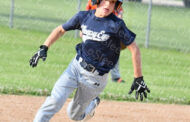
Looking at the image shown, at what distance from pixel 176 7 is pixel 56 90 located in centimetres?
3176

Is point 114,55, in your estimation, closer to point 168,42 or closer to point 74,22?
point 74,22

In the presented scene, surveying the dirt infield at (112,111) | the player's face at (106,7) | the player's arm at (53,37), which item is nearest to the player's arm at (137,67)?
the player's face at (106,7)

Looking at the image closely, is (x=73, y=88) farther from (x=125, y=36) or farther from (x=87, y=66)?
(x=125, y=36)

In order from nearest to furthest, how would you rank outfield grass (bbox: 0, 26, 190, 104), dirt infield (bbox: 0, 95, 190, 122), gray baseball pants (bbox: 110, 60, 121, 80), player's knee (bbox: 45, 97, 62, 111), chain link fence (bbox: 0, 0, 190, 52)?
player's knee (bbox: 45, 97, 62, 111) → dirt infield (bbox: 0, 95, 190, 122) → outfield grass (bbox: 0, 26, 190, 104) → gray baseball pants (bbox: 110, 60, 121, 80) → chain link fence (bbox: 0, 0, 190, 52)

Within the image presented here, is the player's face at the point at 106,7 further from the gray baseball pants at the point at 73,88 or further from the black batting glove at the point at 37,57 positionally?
the black batting glove at the point at 37,57

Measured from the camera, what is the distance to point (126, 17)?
97.0 feet

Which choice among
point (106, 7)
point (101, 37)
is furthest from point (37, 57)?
point (106, 7)

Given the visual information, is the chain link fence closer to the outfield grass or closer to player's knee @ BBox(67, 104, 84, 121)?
the outfield grass

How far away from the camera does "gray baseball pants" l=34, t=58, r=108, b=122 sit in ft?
21.3

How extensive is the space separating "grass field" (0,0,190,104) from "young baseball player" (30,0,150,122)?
12.0ft

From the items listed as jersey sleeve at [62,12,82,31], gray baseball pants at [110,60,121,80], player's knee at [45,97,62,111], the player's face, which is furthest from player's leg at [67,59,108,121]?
gray baseball pants at [110,60,121,80]

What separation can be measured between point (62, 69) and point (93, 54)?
22.0ft

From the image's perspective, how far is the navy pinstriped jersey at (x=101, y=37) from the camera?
6641mm

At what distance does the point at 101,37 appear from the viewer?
6.66m
